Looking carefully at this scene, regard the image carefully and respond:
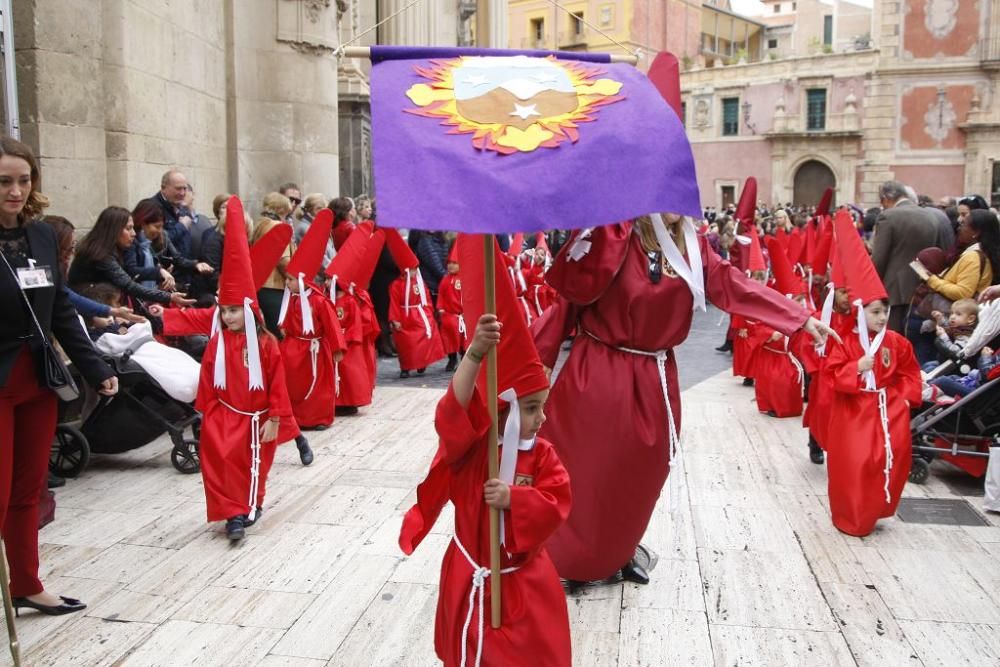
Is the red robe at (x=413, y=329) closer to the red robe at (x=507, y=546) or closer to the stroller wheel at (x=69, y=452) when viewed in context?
the stroller wheel at (x=69, y=452)

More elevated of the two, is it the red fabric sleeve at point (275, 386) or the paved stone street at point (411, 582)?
the red fabric sleeve at point (275, 386)

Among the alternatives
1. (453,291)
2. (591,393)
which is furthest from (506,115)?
(453,291)

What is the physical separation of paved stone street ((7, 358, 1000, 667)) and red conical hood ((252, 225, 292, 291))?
1.47 meters

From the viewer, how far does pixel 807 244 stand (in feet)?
39.0

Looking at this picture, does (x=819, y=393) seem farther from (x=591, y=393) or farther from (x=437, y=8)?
(x=437, y=8)

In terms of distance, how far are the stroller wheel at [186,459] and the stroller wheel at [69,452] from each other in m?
0.58

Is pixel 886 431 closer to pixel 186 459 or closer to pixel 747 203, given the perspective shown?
pixel 186 459

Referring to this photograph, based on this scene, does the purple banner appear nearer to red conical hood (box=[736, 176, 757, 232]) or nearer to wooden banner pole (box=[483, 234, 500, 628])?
wooden banner pole (box=[483, 234, 500, 628])

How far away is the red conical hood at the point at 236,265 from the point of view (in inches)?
208

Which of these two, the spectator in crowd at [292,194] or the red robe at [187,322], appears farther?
the spectator in crowd at [292,194]

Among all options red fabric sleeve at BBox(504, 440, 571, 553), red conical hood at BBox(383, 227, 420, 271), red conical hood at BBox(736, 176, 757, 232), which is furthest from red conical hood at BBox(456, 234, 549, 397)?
red conical hood at BBox(736, 176, 757, 232)

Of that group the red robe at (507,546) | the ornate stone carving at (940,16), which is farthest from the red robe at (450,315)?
the ornate stone carving at (940,16)

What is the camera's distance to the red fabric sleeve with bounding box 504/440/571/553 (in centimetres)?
304

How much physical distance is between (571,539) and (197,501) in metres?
2.81
